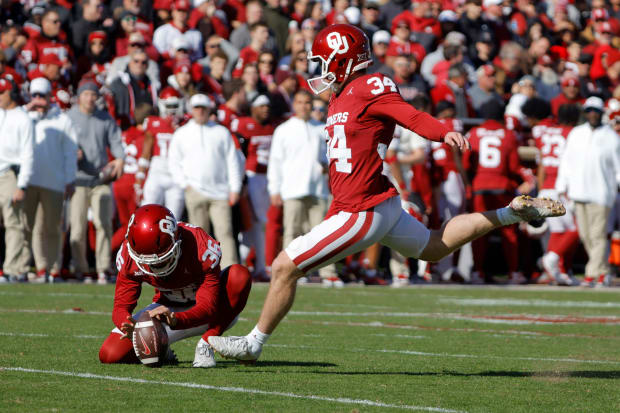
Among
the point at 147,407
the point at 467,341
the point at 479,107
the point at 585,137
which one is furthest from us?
the point at 479,107

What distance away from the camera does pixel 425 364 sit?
6.73 metres

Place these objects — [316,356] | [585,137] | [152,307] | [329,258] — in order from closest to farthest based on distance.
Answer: [329,258]
[152,307]
[316,356]
[585,137]

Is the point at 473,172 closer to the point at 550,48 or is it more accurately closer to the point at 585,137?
the point at 585,137

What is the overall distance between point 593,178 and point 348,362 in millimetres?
8044

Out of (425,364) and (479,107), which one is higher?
(479,107)

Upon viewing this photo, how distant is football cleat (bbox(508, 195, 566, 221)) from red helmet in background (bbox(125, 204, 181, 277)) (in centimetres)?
186

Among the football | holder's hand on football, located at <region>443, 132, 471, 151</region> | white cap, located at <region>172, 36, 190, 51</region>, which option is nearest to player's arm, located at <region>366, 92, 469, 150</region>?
holder's hand on football, located at <region>443, 132, 471, 151</region>

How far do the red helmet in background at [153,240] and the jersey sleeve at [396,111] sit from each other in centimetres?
124

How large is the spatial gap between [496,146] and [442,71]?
2258mm

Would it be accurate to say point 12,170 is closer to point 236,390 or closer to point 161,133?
point 161,133

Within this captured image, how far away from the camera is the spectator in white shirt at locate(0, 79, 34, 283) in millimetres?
12422

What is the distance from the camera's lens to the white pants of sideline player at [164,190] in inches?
529

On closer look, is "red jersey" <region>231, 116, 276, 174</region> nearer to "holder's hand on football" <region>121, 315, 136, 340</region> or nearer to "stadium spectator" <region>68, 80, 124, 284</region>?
"stadium spectator" <region>68, 80, 124, 284</region>

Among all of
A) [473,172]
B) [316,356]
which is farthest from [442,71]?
[316,356]
